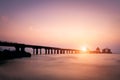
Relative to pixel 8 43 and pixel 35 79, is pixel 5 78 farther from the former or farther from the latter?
pixel 8 43

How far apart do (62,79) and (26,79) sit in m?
5.69

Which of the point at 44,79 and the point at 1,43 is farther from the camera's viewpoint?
the point at 1,43

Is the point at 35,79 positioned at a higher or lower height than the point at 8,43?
lower

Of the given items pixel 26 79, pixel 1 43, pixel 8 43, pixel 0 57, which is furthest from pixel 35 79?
pixel 8 43

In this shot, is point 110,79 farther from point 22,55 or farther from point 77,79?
point 22,55

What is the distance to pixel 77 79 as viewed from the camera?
1212 inches

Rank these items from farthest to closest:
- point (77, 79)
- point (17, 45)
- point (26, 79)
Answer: point (17, 45)
point (77, 79)
point (26, 79)

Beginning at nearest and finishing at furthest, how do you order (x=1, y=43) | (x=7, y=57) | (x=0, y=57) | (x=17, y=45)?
(x=0, y=57) → (x=7, y=57) → (x=1, y=43) → (x=17, y=45)

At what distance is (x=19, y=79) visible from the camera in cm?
2934

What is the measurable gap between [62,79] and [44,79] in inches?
115

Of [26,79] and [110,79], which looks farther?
[110,79]

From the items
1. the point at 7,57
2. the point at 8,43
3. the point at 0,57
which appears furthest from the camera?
the point at 8,43

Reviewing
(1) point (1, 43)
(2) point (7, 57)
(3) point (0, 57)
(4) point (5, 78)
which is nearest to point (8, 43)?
(1) point (1, 43)

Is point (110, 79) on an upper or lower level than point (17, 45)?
lower
